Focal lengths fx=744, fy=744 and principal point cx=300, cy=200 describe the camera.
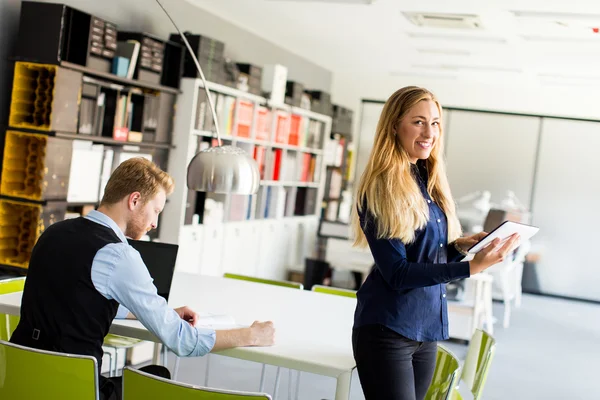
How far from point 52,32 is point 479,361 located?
3.04 meters

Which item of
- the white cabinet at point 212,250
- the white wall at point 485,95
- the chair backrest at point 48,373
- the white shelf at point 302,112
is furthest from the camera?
the white wall at point 485,95

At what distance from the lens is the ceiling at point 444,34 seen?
18.1ft

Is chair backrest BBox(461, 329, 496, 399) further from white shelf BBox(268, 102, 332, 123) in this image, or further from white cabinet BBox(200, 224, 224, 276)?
white shelf BBox(268, 102, 332, 123)

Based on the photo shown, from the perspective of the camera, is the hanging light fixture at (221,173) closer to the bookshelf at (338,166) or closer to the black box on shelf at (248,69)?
the black box on shelf at (248,69)

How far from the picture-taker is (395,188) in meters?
2.15

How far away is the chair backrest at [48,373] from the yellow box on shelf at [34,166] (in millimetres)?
2355

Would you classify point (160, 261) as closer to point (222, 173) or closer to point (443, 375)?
point (222, 173)

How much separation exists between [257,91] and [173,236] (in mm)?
1769

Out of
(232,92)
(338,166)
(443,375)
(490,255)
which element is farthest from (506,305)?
(490,255)

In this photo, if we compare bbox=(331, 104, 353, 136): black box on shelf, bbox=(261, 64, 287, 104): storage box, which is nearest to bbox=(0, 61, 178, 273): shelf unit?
bbox=(261, 64, 287, 104): storage box

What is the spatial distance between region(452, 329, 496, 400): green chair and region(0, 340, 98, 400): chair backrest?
1.28m

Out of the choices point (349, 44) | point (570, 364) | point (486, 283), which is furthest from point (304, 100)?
point (570, 364)

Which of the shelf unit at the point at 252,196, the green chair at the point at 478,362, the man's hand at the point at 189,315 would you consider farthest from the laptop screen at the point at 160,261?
the shelf unit at the point at 252,196

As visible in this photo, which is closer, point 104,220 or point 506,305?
point 104,220
